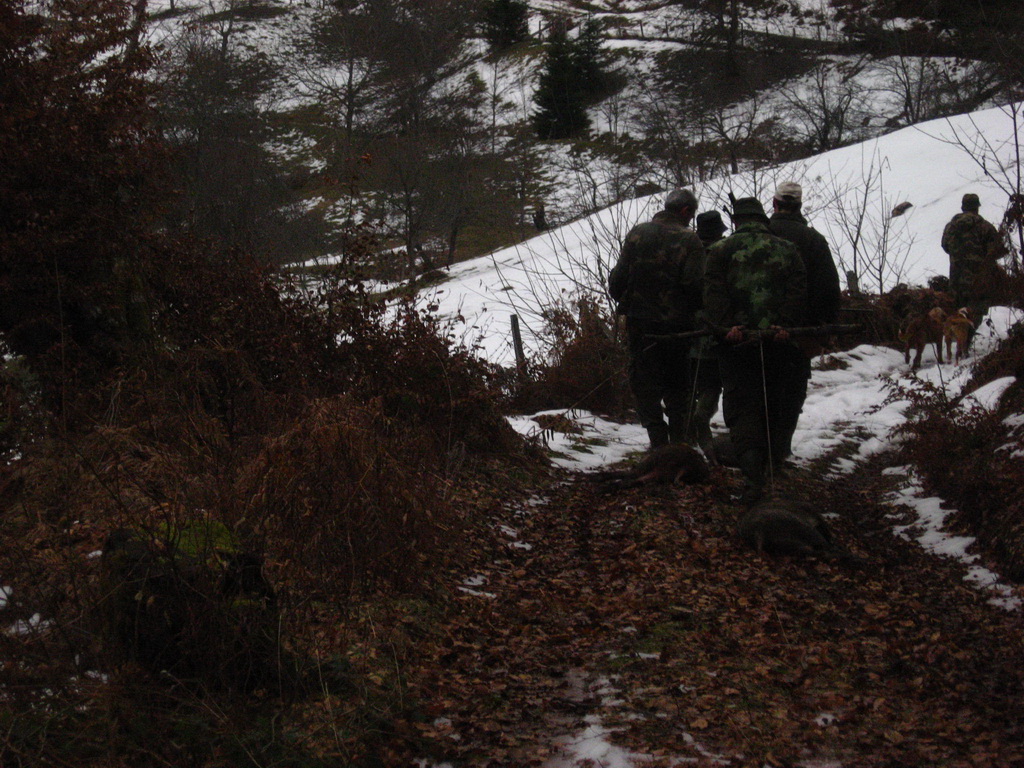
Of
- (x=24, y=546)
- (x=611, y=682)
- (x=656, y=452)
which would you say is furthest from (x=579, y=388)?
(x=24, y=546)

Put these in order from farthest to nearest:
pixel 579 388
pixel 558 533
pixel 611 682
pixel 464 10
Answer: pixel 464 10, pixel 579 388, pixel 558 533, pixel 611 682

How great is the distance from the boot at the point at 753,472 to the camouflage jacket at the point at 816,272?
104cm

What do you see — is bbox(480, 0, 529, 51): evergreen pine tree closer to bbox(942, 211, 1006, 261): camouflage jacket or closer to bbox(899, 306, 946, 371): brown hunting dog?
bbox(942, 211, 1006, 261): camouflage jacket

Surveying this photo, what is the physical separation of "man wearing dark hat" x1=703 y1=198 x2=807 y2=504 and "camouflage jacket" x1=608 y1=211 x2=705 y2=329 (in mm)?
1195

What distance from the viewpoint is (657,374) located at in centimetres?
788

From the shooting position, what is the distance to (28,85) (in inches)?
272

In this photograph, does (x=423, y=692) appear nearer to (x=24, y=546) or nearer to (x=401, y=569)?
(x=401, y=569)

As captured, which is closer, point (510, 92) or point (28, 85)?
point (28, 85)

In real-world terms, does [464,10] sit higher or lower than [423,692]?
higher

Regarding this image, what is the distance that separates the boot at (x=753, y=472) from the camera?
625cm

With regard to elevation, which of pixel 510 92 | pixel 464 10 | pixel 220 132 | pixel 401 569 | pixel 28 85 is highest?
pixel 464 10

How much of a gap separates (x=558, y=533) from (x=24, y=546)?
139 inches

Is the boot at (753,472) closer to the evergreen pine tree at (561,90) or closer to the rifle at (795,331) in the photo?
the rifle at (795,331)

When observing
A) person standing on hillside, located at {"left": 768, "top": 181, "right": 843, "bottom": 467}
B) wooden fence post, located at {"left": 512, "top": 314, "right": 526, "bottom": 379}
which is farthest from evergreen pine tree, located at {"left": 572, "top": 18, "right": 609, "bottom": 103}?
person standing on hillside, located at {"left": 768, "top": 181, "right": 843, "bottom": 467}
